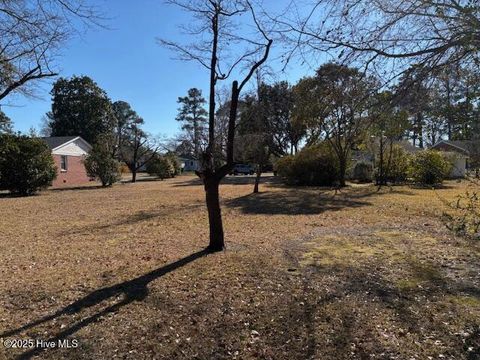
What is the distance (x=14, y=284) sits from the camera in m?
5.36

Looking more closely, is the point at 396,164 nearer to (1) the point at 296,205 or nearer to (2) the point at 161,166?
(1) the point at 296,205

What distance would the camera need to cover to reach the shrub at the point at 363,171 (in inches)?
1189

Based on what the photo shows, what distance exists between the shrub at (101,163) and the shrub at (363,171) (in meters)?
17.8

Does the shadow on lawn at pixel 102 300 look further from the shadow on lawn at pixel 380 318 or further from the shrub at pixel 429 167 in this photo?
the shrub at pixel 429 167

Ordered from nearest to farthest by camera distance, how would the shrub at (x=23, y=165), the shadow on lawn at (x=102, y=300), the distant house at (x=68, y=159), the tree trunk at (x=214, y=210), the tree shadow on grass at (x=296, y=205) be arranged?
the shadow on lawn at (x=102, y=300)
the tree trunk at (x=214, y=210)
the tree shadow on grass at (x=296, y=205)
the shrub at (x=23, y=165)
the distant house at (x=68, y=159)

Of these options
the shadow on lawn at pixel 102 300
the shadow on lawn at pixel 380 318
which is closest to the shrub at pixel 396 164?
the shadow on lawn at pixel 380 318

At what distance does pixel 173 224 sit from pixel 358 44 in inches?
278

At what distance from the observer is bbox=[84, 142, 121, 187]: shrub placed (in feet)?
91.8

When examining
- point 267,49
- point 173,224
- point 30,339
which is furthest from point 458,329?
point 173,224

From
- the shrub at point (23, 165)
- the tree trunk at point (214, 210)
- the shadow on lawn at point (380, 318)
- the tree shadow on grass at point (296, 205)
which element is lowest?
the shadow on lawn at point (380, 318)

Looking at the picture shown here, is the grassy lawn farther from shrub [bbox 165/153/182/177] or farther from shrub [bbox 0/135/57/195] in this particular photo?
shrub [bbox 165/153/182/177]

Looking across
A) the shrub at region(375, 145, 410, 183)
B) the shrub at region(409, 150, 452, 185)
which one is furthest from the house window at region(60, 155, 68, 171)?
the shrub at region(409, 150, 452, 185)

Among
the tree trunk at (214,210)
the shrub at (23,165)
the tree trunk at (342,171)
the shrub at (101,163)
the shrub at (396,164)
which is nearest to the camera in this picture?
the tree trunk at (214,210)

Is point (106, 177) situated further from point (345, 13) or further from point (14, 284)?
point (345, 13)
